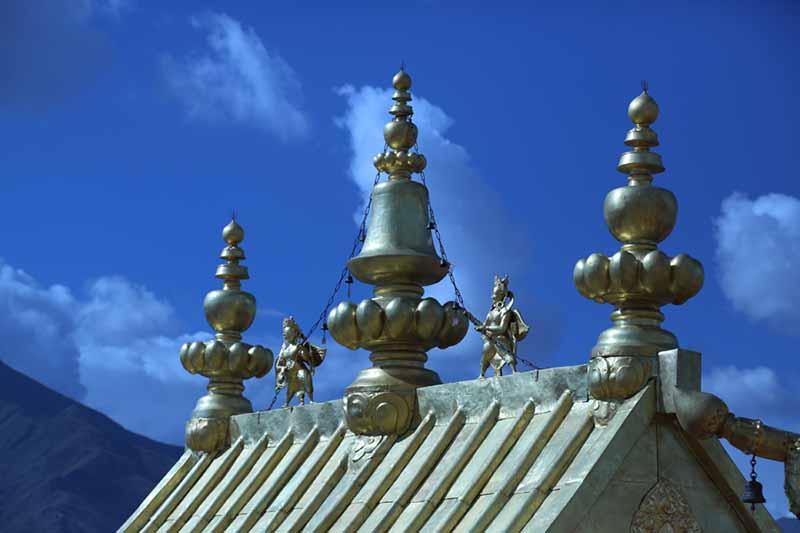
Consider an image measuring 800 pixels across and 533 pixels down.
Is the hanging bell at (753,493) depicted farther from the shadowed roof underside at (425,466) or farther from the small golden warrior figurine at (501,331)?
the small golden warrior figurine at (501,331)

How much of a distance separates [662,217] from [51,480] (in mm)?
116679

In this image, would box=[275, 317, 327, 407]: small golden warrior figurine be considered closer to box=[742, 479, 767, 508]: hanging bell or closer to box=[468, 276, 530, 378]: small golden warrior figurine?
box=[468, 276, 530, 378]: small golden warrior figurine

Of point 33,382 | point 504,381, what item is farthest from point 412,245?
point 33,382

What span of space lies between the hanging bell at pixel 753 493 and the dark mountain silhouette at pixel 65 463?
345ft

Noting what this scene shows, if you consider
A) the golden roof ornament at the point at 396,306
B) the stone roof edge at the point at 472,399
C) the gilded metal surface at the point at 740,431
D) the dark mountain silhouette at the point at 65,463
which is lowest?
the gilded metal surface at the point at 740,431

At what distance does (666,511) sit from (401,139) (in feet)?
21.7

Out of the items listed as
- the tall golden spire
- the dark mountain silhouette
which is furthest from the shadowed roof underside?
the dark mountain silhouette

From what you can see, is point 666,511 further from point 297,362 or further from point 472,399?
point 297,362

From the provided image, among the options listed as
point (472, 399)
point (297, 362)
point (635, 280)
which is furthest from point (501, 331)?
point (297, 362)

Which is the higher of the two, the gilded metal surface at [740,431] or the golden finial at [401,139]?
the golden finial at [401,139]

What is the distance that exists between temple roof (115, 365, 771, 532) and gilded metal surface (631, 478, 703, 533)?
0.11m

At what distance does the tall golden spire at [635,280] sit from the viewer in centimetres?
2023

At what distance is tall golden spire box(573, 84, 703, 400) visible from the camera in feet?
66.4

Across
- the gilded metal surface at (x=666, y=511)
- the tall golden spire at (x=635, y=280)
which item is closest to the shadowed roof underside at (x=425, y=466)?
the tall golden spire at (x=635, y=280)
